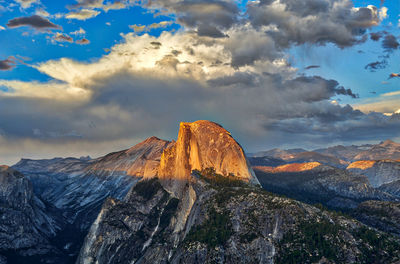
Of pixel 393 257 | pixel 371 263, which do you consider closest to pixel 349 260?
pixel 371 263

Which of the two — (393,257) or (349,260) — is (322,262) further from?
(393,257)

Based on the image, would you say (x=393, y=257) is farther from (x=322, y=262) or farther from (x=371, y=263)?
(x=322, y=262)

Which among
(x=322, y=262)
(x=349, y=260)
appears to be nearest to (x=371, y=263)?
(x=349, y=260)

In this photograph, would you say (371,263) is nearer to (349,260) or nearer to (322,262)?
(349,260)

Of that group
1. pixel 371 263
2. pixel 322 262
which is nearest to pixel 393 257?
pixel 371 263
